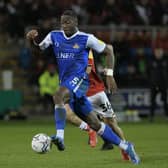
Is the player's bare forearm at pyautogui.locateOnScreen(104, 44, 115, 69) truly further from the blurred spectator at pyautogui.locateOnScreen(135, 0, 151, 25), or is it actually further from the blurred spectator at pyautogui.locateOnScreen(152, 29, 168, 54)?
the blurred spectator at pyautogui.locateOnScreen(135, 0, 151, 25)

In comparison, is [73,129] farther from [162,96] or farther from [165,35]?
[165,35]

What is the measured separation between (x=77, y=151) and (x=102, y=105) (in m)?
0.91

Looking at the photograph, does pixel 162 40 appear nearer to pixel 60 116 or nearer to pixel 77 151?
pixel 77 151

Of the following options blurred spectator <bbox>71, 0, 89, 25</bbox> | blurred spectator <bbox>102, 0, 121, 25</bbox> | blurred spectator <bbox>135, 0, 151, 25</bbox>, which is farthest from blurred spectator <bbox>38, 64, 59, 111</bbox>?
blurred spectator <bbox>135, 0, 151, 25</bbox>

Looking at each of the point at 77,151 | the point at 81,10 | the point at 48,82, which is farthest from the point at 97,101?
the point at 81,10

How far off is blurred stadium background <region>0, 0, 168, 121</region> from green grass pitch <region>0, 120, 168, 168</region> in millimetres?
5319

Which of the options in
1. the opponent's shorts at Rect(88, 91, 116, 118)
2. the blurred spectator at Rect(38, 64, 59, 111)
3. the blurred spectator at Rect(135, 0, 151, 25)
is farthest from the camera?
the blurred spectator at Rect(135, 0, 151, 25)

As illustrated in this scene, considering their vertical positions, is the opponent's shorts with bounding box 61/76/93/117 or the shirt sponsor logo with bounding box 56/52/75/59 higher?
the shirt sponsor logo with bounding box 56/52/75/59

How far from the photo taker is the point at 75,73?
11.1 metres

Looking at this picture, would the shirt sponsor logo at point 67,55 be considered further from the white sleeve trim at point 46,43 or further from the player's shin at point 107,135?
the player's shin at point 107,135

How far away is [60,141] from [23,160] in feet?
3.03

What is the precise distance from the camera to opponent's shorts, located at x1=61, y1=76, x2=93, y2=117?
10.8m

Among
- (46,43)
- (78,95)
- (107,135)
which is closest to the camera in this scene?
(107,135)

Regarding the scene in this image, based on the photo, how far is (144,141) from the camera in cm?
1598
